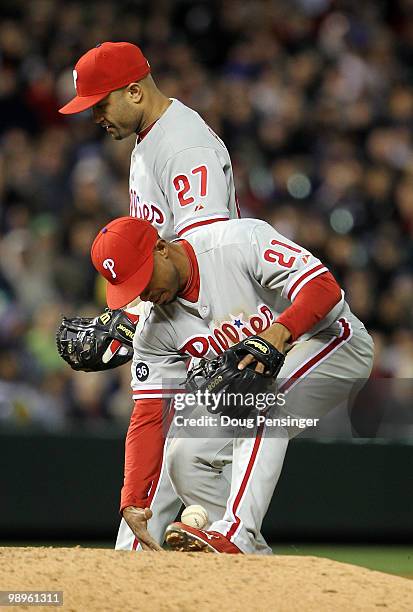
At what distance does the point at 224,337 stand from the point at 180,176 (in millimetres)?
621

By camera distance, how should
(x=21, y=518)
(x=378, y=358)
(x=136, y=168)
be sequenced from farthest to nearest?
(x=378, y=358)
(x=21, y=518)
(x=136, y=168)

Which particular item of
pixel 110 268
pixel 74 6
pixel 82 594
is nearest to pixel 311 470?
pixel 110 268

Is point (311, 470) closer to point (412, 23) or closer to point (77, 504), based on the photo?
point (77, 504)

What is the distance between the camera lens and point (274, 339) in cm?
349

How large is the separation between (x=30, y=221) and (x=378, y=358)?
2.48m

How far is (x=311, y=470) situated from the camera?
628 cm

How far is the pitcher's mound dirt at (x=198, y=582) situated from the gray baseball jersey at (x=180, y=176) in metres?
1.22

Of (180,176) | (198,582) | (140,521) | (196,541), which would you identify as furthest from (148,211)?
(198,582)

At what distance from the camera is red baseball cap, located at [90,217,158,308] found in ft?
11.7

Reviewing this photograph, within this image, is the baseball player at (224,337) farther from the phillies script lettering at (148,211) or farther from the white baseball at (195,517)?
the phillies script lettering at (148,211)

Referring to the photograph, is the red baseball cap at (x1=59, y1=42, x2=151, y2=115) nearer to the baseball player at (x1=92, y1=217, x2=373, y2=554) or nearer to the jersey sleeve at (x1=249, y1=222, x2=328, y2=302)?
the baseball player at (x1=92, y1=217, x2=373, y2=554)

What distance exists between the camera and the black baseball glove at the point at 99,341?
14.0 feet

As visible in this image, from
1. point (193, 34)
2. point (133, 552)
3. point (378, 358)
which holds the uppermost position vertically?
point (193, 34)

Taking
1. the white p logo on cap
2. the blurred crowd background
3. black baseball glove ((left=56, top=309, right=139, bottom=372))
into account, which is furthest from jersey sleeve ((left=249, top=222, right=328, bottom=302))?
the blurred crowd background
